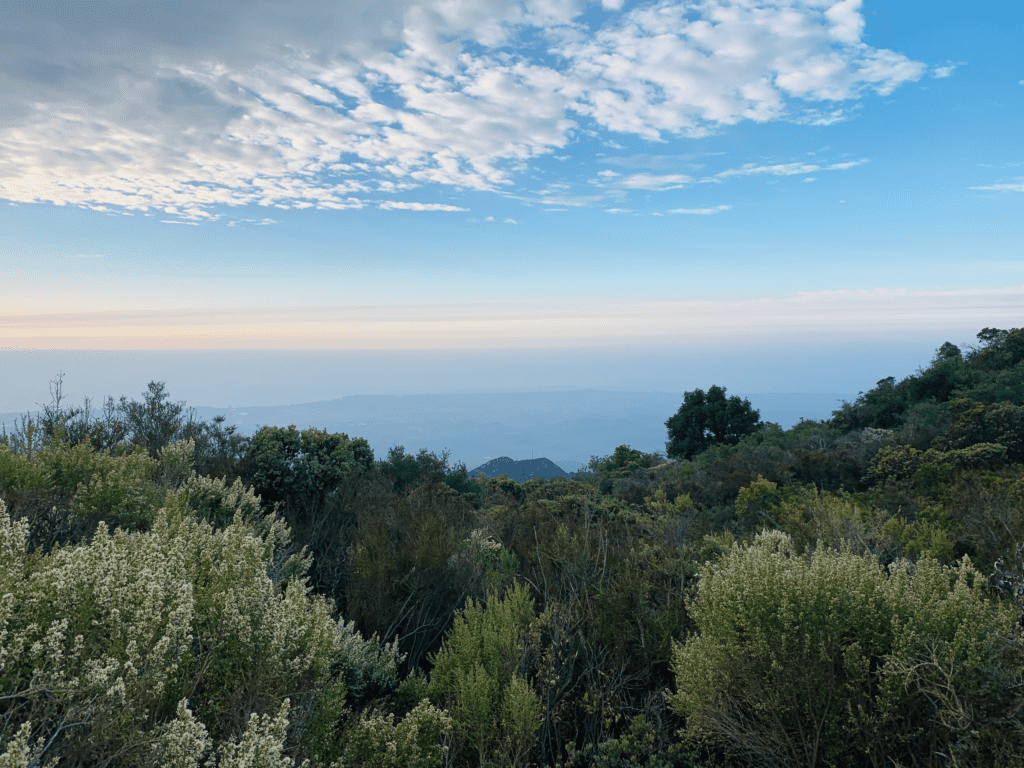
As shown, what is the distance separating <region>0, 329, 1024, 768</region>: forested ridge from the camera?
2748mm

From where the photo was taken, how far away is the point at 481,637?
16.6 ft

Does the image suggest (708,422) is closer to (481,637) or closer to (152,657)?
(481,637)

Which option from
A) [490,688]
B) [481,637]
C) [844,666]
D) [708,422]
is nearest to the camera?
[844,666]

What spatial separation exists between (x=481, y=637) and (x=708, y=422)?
98.7ft

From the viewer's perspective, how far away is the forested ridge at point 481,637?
2.75m

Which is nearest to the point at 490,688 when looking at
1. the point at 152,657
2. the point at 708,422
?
the point at 152,657

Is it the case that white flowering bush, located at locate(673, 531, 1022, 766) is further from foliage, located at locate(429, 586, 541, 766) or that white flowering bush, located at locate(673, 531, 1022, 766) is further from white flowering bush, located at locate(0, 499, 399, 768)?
white flowering bush, located at locate(0, 499, 399, 768)

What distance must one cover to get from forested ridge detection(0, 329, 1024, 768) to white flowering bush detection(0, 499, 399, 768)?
1 cm

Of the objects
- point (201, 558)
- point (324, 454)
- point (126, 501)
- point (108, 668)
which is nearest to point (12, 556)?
point (201, 558)

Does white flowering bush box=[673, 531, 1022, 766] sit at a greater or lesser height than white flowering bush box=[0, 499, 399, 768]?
lesser

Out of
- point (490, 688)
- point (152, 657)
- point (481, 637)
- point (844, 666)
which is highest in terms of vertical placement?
point (152, 657)

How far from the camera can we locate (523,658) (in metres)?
4.84

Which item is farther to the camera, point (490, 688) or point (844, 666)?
point (490, 688)

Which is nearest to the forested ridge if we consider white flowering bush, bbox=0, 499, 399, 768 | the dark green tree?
white flowering bush, bbox=0, 499, 399, 768
